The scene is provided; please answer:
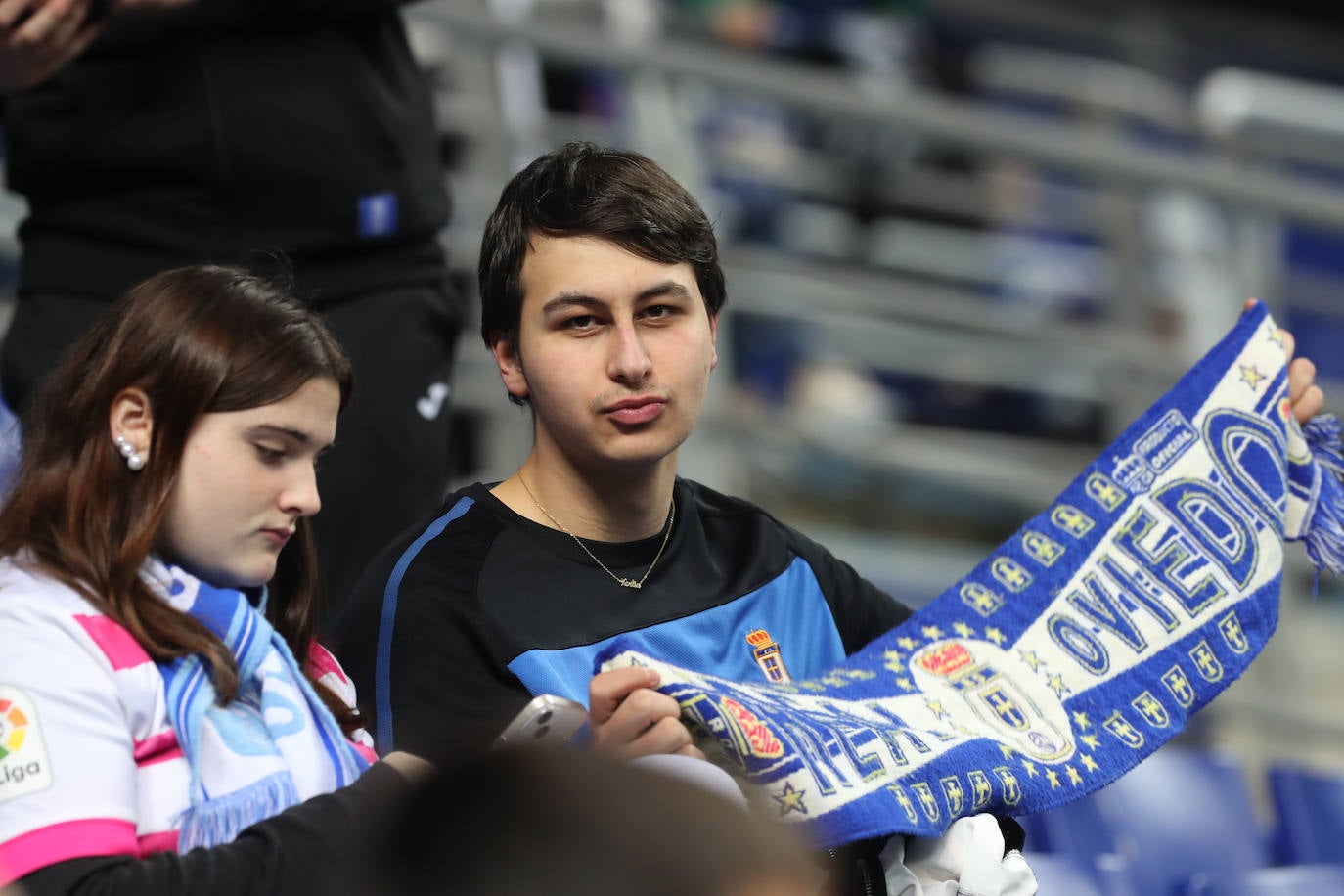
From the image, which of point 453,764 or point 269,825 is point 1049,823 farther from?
point 453,764

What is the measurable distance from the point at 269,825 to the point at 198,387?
14.3 inches

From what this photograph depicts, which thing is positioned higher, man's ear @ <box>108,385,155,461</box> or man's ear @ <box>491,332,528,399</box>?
man's ear @ <box>491,332,528,399</box>

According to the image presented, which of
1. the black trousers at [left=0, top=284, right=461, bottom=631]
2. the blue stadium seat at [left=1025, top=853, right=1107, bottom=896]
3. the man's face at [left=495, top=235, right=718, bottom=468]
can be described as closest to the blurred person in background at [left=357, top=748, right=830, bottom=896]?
the man's face at [left=495, top=235, right=718, bottom=468]

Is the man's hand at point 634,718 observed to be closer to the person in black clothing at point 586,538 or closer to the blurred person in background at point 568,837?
the person in black clothing at point 586,538

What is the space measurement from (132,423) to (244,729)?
0.26 meters

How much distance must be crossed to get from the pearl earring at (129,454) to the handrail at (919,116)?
235 cm

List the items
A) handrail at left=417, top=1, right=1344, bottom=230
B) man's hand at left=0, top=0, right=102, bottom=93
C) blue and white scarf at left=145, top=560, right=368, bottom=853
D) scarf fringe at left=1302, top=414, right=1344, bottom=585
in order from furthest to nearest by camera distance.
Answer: handrail at left=417, top=1, right=1344, bottom=230
scarf fringe at left=1302, top=414, right=1344, bottom=585
man's hand at left=0, top=0, right=102, bottom=93
blue and white scarf at left=145, top=560, right=368, bottom=853

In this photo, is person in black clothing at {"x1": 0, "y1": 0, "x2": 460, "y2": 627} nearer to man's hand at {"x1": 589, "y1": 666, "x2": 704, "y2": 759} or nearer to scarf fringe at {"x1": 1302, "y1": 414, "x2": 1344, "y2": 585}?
man's hand at {"x1": 589, "y1": 666, "x2": 704, "y2": 759}

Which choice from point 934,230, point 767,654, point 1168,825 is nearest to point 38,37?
point 767,654

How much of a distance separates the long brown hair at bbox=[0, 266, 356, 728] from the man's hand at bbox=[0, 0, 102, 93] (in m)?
0.39

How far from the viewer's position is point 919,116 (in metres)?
3.67

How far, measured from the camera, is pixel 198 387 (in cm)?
131

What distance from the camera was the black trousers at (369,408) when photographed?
70.9 inches

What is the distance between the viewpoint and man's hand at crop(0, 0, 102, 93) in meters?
1.64
